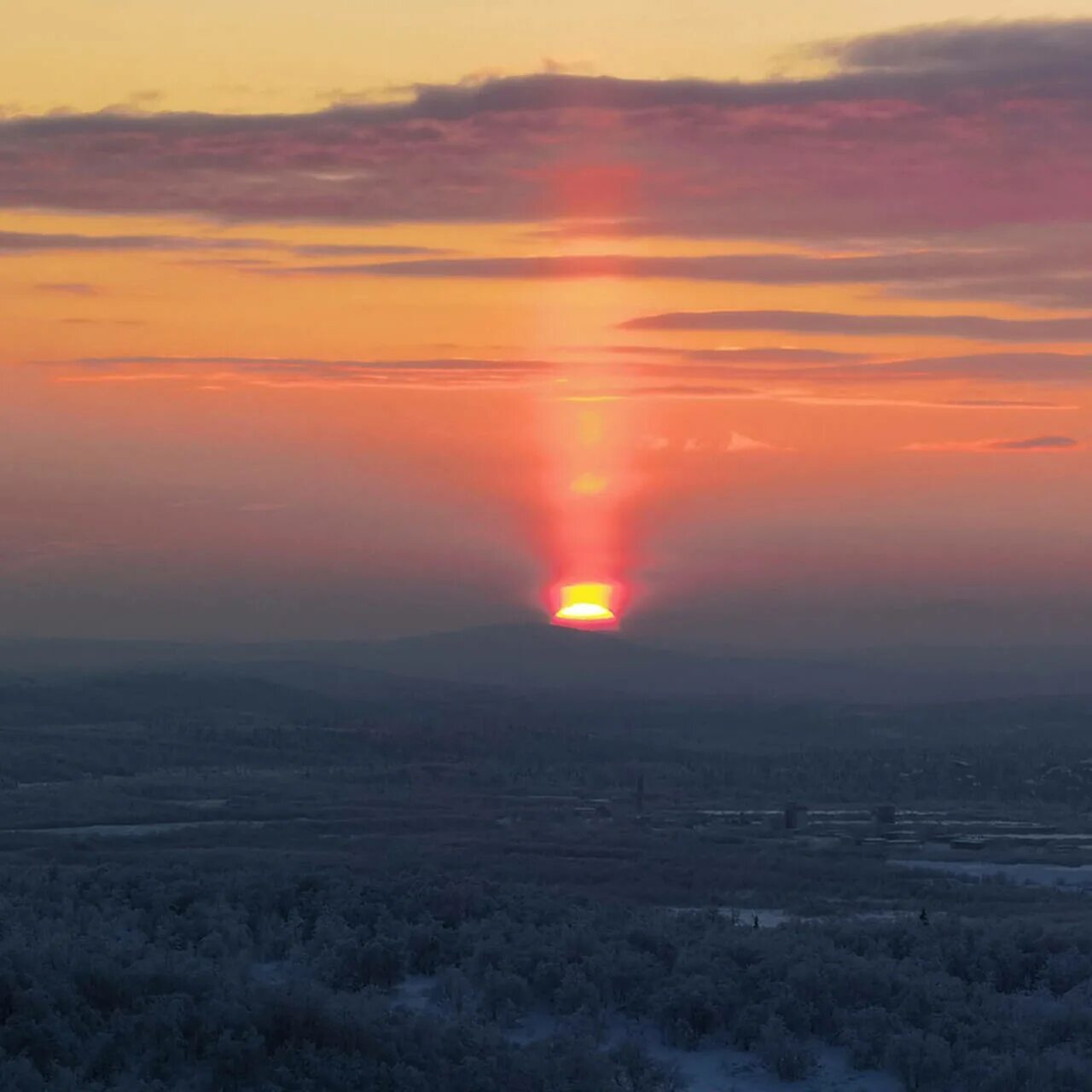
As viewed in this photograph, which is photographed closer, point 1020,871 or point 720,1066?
point 720,1066

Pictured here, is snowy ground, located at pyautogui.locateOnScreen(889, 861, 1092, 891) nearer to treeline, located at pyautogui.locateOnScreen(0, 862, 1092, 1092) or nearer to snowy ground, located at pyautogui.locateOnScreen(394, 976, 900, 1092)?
treeline, located at pyautogui.locateOnScreen(0, 862, 1092, 1092)

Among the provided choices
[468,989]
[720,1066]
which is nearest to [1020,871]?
[468,989]

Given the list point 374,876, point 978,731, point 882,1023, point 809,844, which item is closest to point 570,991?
point 882,1023

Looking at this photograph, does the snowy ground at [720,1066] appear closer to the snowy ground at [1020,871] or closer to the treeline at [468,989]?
the treeline at [468,989]

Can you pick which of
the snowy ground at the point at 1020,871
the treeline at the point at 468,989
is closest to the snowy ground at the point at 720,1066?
the treeline at the point at 468,989

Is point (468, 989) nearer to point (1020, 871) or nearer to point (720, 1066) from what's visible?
point (720, 1066)

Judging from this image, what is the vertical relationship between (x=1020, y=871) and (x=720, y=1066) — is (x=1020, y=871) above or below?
above

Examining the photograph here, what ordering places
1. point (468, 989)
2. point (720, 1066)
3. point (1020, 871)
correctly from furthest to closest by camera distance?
point (1020, 871), point (468, 989), point (720, 1066)

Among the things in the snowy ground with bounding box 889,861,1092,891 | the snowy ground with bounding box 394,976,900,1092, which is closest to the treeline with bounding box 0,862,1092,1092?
the snowy ground with bounding box 394,976,900,1092

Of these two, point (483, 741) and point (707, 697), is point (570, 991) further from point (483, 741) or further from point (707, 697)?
point (707, 697)
